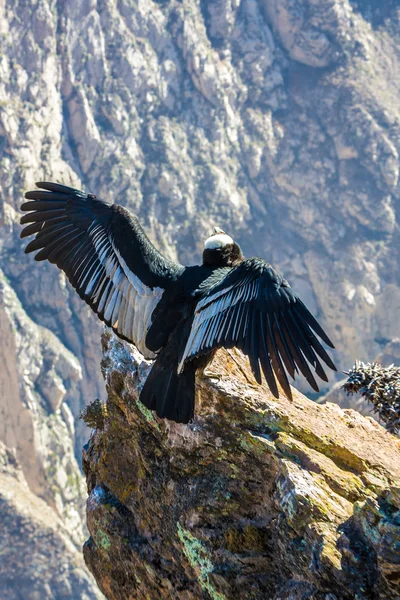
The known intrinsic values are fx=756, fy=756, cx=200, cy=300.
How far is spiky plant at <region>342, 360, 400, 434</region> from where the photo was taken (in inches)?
321

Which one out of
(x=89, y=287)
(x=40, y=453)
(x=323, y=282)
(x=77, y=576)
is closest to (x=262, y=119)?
(x=323, y=282)

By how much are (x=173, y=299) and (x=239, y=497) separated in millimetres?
2389

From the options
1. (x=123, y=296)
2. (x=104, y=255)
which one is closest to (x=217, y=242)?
(x=123, y=296)

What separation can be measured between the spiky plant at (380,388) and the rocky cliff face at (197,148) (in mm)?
75816

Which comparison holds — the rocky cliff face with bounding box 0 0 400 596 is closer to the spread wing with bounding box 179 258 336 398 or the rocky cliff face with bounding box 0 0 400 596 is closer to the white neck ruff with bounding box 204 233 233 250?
the white neck ruff with bounding box 204 233 233 250

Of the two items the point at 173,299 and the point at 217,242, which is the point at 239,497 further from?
the point at 217,242

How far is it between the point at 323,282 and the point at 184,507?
100 m

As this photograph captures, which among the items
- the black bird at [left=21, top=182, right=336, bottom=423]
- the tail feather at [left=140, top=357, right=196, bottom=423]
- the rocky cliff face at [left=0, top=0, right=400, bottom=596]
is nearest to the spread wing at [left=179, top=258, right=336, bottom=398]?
the black bird at [left=21, top=182, right=336, bottom=423]

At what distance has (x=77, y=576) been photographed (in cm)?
7488

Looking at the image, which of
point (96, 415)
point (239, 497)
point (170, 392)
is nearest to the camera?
point (239, 497)

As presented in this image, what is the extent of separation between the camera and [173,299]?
8883mm

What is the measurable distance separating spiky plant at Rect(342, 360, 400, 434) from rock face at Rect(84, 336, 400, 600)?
53 centimetres

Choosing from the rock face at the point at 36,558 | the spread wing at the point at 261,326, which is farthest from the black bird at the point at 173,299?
the rock face at the point at 36,558

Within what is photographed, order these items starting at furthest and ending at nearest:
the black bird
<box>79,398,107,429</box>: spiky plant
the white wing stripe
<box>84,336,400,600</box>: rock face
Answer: <box>79,398,107,429</box>: spiky plant, the white wing stripe, the black bird, <box>84,336,400,600</box>: rock face
